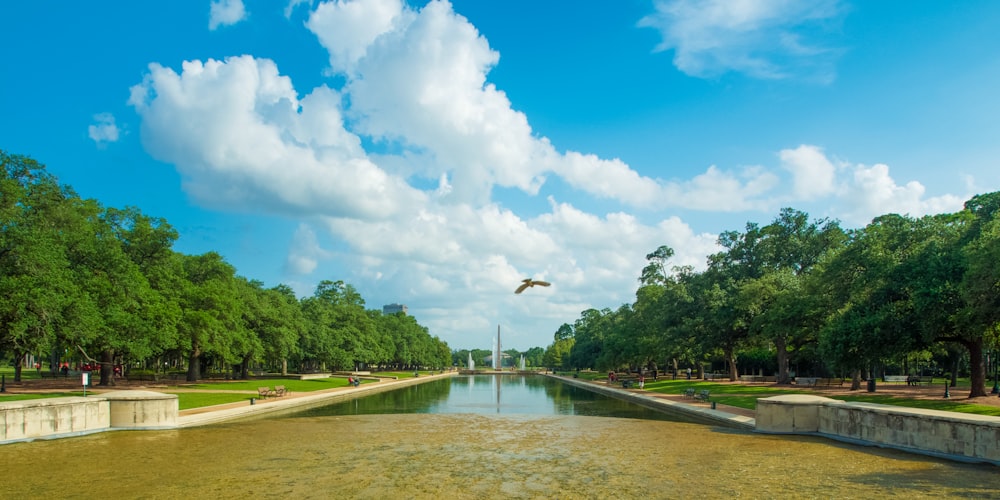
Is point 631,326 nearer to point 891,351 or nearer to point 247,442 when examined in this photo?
point 891,351

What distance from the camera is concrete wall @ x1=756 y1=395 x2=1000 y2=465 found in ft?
57.3

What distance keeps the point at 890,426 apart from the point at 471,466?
1355cm

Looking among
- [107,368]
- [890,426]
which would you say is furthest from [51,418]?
[890,426]

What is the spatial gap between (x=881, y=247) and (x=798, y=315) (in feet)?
40.0

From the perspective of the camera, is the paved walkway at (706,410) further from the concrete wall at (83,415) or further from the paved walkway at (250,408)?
the concrete wall at (83,415)

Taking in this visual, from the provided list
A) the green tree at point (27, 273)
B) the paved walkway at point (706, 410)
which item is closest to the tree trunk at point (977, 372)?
the paved walkway at point (706, 410)

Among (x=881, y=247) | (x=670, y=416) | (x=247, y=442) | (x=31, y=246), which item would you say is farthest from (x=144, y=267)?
(x=881, y=247)

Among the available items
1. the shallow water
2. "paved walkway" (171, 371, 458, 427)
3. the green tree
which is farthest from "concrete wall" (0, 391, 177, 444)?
the green tree

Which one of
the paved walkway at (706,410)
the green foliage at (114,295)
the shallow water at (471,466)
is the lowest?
the paved walkway at (706,410)

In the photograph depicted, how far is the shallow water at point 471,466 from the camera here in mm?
14359

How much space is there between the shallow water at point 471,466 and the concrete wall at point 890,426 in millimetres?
888

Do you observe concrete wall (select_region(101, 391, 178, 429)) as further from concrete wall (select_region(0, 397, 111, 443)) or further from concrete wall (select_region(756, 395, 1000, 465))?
concrete wall (select_region(756, 395, 1000, 465))

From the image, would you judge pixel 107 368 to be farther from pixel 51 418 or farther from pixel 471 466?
pixel 471 466

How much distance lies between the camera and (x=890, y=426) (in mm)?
20562
